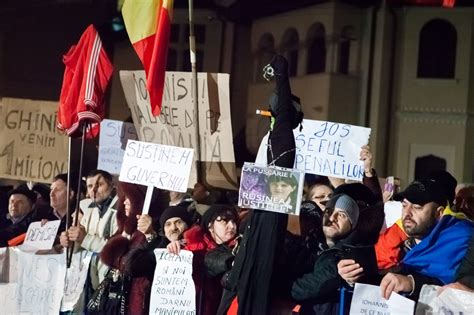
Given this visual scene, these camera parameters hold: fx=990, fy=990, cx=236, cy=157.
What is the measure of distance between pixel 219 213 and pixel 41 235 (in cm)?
223

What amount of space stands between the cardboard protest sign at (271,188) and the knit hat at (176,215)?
1.12 m

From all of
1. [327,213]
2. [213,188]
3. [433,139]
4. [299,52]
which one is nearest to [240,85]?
[299,52]

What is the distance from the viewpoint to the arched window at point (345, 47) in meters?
22.8

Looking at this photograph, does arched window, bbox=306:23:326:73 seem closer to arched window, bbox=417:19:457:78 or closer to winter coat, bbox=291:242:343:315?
arched window, bbox=417:19:457:78

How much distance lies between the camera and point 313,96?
2247cm

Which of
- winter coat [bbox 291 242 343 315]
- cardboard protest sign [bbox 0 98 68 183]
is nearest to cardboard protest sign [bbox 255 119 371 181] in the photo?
winter coat [bbox 291 242 343 315]

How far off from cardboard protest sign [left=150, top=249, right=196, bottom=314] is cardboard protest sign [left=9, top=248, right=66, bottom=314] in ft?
4.80

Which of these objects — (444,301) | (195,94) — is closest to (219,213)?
(195,94)

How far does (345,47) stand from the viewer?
23.0 metres

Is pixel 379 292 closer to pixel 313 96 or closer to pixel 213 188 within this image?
pixel 213 188

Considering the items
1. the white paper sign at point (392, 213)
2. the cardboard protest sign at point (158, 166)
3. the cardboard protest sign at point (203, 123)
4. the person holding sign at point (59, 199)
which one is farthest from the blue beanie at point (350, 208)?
the person holding sign at point (59, 199)

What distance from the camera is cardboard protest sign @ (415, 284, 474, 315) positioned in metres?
4.54

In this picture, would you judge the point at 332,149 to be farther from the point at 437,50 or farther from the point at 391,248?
the point at 437,50

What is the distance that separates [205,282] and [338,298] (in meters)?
1.32
